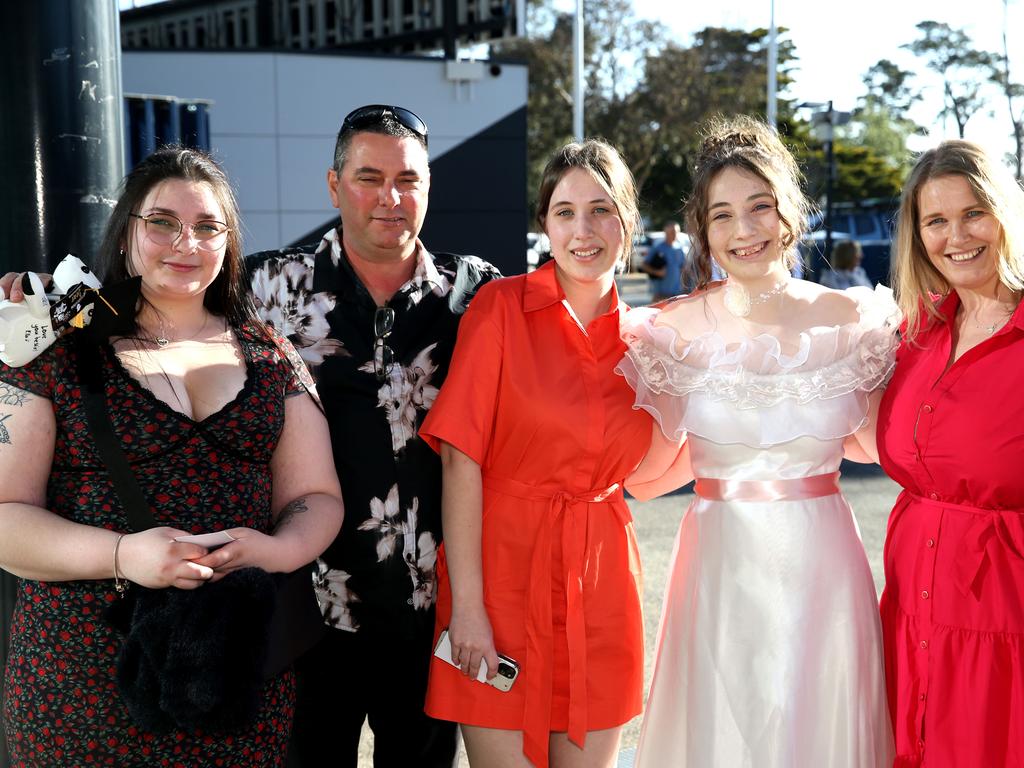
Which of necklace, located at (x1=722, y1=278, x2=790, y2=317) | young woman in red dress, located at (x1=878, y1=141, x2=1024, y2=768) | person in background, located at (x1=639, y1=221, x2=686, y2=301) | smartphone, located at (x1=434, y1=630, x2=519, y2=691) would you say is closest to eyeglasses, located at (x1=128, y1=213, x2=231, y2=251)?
smartphone, located at (x1=434, y1=630, x2=519, y2=691)

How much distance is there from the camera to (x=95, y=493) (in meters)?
2.16

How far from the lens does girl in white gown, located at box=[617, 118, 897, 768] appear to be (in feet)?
8.83

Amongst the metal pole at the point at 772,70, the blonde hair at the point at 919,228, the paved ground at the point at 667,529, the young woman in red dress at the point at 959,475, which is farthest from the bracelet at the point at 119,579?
the metal pole at the point at 772,70

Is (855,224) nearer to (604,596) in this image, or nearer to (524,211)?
(524,211)

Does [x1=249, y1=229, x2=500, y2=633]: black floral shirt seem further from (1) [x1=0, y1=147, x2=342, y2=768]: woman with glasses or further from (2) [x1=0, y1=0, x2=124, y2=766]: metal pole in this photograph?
(2) [x1=0, y1=0, x2=124, y2=766]: metal pole

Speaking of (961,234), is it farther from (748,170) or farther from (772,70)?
(772,70)

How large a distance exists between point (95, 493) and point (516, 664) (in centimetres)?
113

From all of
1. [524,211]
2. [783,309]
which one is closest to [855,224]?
[524,211]

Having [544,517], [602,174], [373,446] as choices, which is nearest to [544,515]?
[544,517]

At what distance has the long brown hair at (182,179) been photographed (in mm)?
2336

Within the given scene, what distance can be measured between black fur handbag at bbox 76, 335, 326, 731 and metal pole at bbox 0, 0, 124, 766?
2.28ft

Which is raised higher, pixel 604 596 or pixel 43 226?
pixel 43 226

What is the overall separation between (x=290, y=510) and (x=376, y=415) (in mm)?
527

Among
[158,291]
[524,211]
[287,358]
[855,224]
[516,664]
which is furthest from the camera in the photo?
[855,224]
